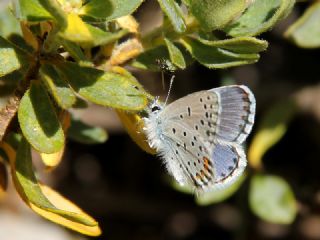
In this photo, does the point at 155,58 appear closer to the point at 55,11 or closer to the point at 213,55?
the point at 213,55

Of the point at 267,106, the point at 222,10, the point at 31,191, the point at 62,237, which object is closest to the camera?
the point at 222,10

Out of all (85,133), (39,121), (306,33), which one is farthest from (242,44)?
(306,33)

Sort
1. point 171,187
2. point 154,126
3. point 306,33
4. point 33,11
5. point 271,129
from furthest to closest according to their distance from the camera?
point 171,187 → point 271,129 → point 306,33 → point 154,126 → point 33,11

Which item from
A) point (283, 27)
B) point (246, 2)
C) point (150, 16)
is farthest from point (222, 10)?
point (283, 27)

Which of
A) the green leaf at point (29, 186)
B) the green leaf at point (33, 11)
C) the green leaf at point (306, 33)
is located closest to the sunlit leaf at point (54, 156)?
the green leaf at point (29, 186)

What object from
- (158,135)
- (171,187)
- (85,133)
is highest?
(85,133)

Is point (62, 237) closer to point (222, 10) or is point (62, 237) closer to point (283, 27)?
point (283, 27)
